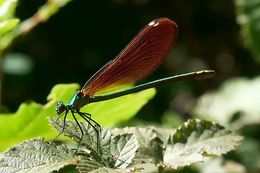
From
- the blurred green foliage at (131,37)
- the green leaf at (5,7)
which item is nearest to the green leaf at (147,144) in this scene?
the green leaf at (5,7)

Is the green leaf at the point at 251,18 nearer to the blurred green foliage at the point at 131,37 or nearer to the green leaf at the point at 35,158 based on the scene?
the blurred green foliage at the point at 131,37

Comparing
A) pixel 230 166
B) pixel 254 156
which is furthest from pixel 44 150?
pixel 254 156

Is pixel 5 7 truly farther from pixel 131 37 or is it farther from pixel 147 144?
pixel 131 37

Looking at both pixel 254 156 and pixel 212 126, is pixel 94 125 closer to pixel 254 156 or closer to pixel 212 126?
pixel 212 126

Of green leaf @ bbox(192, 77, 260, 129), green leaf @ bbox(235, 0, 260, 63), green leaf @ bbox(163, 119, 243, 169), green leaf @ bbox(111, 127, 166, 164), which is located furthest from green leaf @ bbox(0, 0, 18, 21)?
green leaf @ bbox(192, 77, 260, 129)

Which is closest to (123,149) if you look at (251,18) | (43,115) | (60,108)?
(60,108)

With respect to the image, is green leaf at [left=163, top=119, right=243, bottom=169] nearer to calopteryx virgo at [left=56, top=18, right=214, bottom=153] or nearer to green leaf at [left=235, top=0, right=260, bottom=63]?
calopteryx virgo at [left=56, top=18, right=214, bottom=153]
